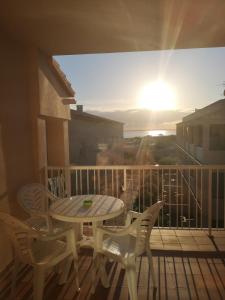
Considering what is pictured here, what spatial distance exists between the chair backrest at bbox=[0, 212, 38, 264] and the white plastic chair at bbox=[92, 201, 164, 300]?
0.69 metres

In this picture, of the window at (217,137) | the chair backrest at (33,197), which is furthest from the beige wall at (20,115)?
the window at (217,137)

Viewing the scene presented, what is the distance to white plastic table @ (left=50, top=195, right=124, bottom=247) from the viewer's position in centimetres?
273

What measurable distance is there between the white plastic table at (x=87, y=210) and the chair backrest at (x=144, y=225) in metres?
0.36

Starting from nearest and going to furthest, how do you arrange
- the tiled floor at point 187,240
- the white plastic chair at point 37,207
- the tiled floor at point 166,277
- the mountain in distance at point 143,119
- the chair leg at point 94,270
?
the tiled floor at point 166,277 → the chair leg at point 94,270 → the white plastic chair at point 37,207 → the tiled floor at point 187,240 → the mountain in distance at point 143,119

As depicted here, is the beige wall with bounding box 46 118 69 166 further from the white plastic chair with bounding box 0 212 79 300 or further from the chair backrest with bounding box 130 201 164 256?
the chair backrest with bounding box 130 201 164 256

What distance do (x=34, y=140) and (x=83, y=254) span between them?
1.85m

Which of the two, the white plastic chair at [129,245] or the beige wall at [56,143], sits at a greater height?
the beige wall at [56,143]

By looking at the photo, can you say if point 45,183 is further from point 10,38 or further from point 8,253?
point 10,38

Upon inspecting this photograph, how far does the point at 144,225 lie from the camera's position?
2605mm

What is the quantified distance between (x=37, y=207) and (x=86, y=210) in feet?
3.85

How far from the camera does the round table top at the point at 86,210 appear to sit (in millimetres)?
2729

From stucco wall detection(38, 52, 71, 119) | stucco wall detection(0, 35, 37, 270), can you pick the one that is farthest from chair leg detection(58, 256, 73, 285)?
stucco wall detection(38, 52, 71, 119)

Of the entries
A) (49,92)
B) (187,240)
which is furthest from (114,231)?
(49,92)

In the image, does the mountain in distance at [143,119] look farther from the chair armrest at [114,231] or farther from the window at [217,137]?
the chair armrest at [114,231]
